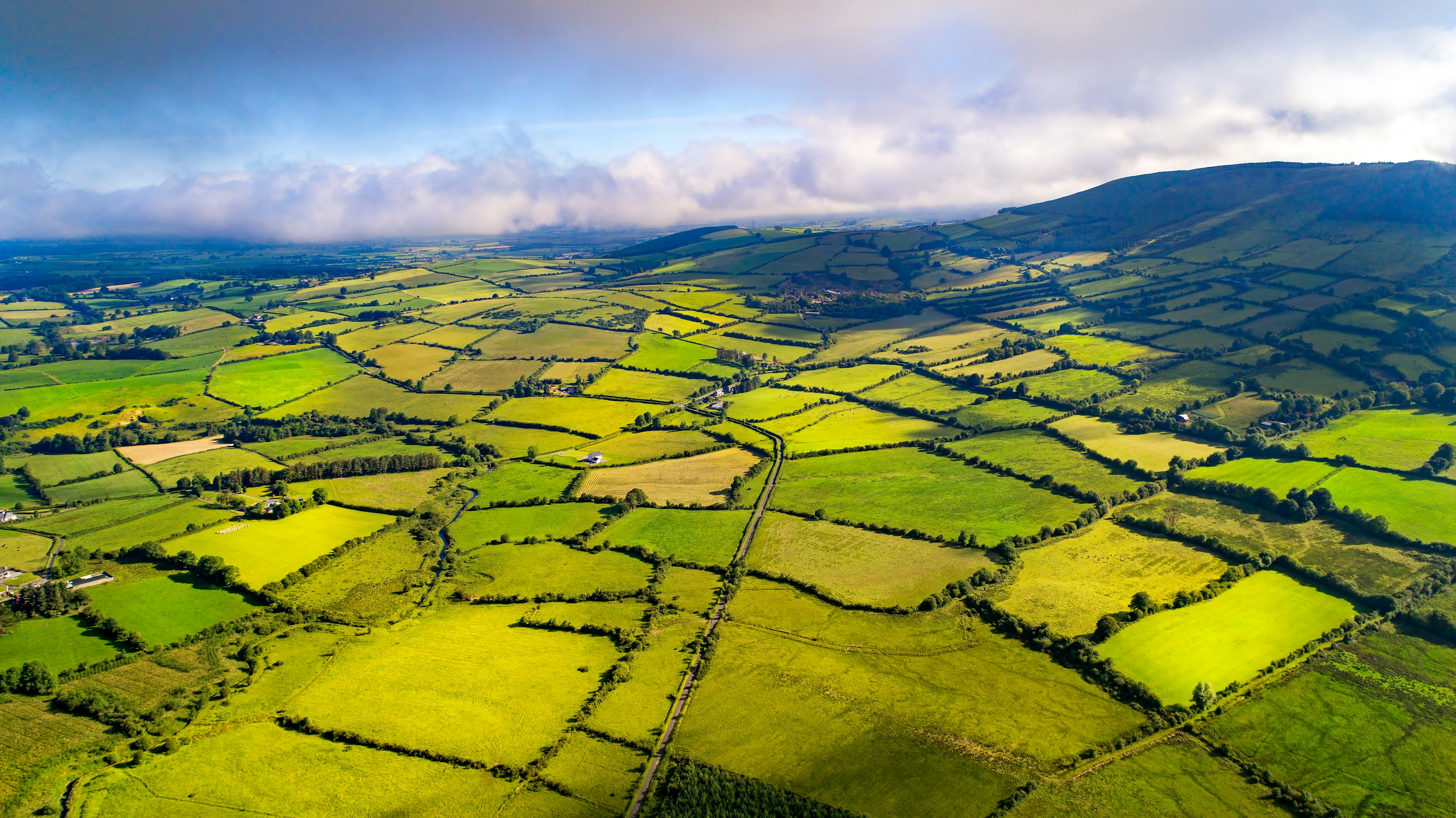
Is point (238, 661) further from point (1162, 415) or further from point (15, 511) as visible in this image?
point (1162, 415)

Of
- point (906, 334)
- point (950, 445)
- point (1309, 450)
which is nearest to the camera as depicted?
point (1309, 450)

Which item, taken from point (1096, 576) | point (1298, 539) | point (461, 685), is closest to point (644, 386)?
point (461, 685)

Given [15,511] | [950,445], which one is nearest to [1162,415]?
[950,445]

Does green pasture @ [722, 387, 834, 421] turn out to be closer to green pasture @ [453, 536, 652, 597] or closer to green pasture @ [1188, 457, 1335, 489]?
green pasture @ [453, 536, 652, 597]

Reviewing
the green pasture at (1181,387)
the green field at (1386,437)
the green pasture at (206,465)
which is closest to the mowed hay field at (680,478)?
the green pasture at (206,465)

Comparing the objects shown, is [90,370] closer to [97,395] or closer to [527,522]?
[97,395]

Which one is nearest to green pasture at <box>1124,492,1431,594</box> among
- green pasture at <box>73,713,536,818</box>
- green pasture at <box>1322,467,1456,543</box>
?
green pasture at <box>1322,467,1456,543</box>
